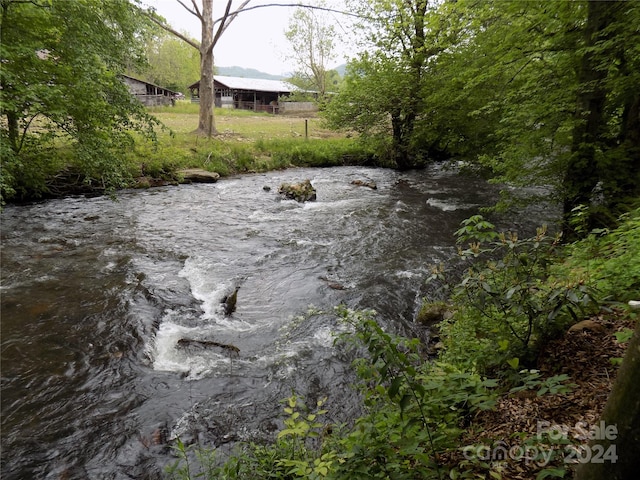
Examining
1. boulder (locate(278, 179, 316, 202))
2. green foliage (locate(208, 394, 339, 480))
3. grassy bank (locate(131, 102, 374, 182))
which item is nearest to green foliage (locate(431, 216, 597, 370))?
green foliage (locate(208, 394, 339, 480))

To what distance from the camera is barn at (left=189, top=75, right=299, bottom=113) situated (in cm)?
5331

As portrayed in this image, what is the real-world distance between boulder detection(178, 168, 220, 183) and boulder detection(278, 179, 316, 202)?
4226 millimetres

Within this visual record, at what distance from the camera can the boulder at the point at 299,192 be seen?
50.5 ft

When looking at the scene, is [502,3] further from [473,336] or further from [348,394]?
[348,394]

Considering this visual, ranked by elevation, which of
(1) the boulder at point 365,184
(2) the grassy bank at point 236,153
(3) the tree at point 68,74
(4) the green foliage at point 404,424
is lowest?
(4) the green foliage at point 404,424

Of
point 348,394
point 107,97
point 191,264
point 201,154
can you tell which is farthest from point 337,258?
point 201,154

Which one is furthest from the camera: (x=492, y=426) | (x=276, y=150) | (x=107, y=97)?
(x=276, y=150)

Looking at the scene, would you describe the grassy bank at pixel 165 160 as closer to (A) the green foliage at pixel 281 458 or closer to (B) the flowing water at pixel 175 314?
(B) the flowing water at pixel 175 314

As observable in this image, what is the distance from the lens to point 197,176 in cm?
1795

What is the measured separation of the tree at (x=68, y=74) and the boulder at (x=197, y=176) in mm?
6023

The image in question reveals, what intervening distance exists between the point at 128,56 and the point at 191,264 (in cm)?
797

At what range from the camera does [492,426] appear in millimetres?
2891

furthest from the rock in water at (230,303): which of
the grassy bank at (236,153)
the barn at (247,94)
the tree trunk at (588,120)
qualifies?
the barn at (247,94)

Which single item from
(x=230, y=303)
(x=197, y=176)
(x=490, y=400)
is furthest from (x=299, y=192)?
(x=490, y=400)
